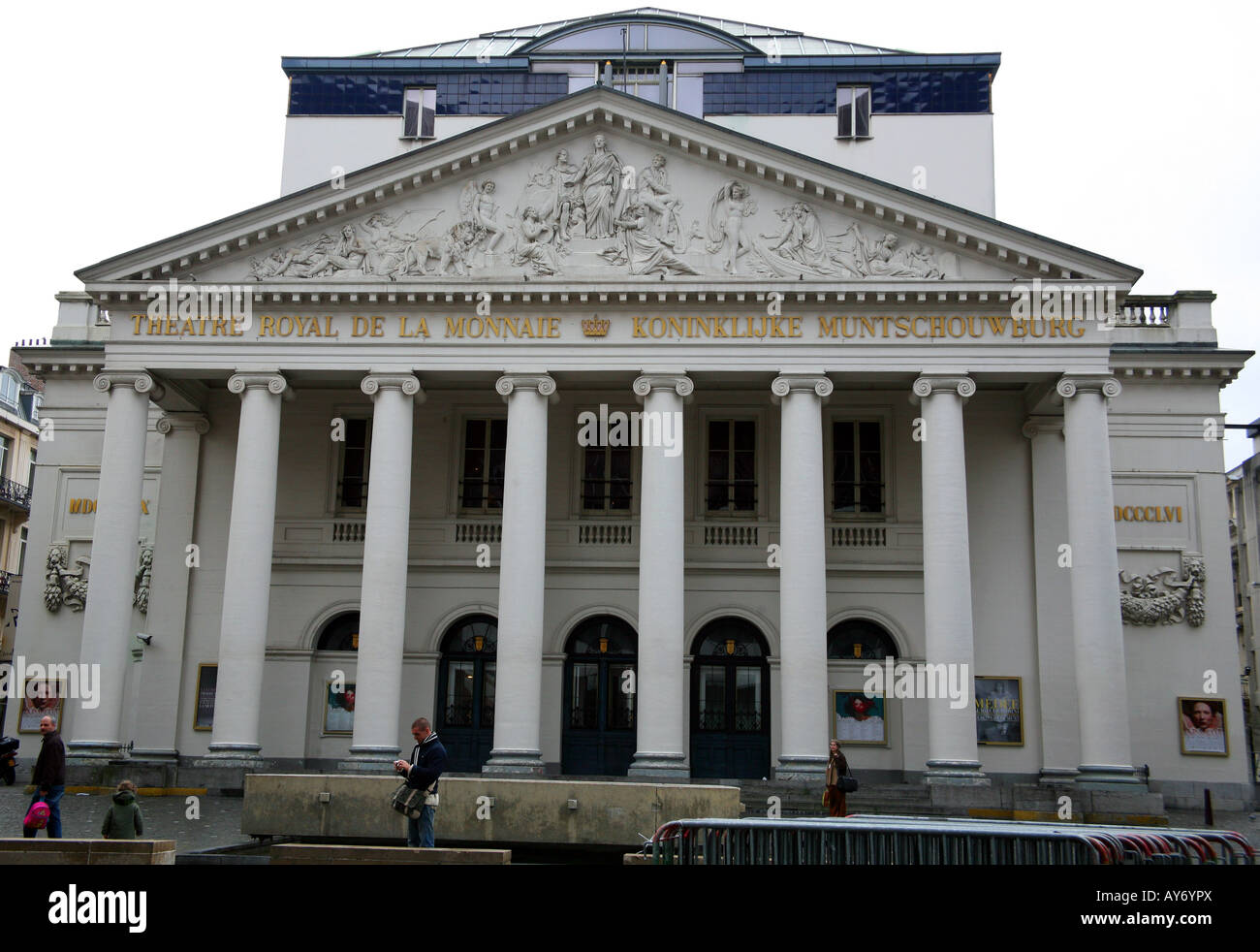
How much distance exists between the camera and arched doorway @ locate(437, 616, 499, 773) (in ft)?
A: 97.0

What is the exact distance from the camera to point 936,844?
10.3 meters

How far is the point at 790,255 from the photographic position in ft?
88.9

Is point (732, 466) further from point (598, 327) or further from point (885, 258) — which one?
point (885, 258)

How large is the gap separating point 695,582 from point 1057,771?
30.0 ft

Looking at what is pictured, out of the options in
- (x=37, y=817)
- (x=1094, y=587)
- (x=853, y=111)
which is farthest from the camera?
(x=853, y=111)

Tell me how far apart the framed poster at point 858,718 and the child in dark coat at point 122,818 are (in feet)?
58.9

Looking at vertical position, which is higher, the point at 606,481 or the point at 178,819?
the point at 606,481

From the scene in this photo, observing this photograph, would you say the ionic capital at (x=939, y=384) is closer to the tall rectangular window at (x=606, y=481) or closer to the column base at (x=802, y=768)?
the tall rectangular window at (x=606, y=481)

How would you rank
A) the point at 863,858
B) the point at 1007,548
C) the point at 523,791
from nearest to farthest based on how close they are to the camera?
the point at 863,858, the point at 523,791, the point at 1007,548

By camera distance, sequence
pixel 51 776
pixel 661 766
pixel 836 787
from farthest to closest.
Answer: pixel 661 766 < pixel 836 787 < pixel 51 776

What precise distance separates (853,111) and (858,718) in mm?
18109

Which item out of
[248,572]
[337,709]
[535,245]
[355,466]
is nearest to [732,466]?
[535,245]
